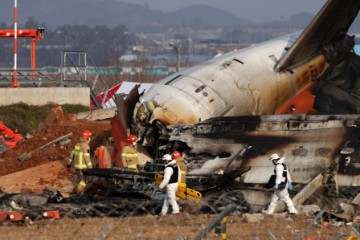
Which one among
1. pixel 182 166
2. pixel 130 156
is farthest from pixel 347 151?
pixel 130 156

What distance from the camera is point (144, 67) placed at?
142750 millimetres

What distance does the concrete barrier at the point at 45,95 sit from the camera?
52.3 metres

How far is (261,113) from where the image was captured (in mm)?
31234

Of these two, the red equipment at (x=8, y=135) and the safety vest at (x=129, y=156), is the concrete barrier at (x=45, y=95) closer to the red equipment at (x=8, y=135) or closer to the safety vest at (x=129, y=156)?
the red equipment at (x=8, y=135)

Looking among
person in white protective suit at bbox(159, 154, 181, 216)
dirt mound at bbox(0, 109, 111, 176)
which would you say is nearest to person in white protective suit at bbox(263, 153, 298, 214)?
person in white protective suit at bbox(159, 154, 181, 216)

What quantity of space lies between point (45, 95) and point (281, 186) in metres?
30.1

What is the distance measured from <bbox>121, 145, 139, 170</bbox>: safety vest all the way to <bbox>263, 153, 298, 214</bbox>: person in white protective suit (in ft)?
16.1

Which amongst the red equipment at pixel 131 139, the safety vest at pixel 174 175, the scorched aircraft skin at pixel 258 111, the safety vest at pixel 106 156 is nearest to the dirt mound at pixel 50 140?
the safety vest at pixel 106 156

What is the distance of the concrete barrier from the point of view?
52312 millimetres

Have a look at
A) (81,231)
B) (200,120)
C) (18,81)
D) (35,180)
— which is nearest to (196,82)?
(200,120)

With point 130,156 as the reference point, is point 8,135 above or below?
below

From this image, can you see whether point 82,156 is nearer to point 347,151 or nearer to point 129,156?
point 129,156

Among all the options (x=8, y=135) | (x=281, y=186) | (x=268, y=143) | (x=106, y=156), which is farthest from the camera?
(x=8, y=135)

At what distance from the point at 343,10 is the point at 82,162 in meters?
8.83
